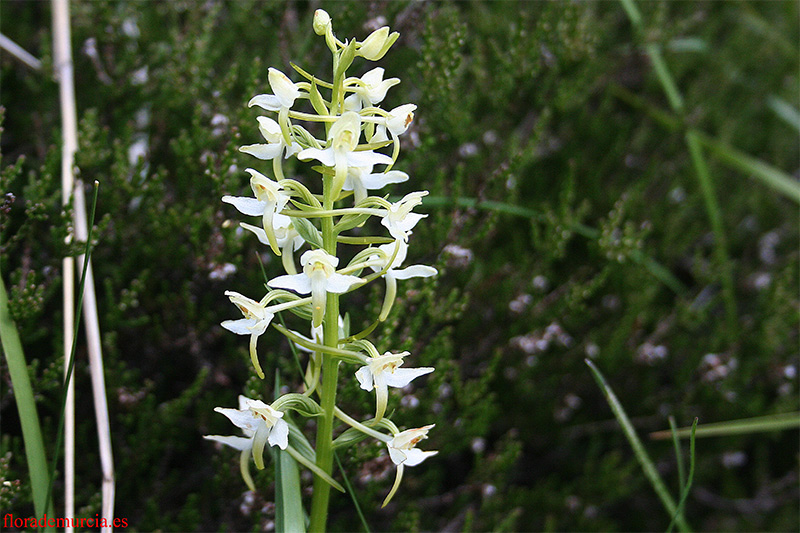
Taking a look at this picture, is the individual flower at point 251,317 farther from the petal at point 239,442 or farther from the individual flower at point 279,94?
the individual flower at point 279,94

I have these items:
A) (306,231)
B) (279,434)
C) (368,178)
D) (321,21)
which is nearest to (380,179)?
(368,178)

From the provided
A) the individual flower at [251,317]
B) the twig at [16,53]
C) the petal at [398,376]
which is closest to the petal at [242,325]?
the individual flower at [251,317]

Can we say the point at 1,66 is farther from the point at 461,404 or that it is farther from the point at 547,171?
the point at 547,171

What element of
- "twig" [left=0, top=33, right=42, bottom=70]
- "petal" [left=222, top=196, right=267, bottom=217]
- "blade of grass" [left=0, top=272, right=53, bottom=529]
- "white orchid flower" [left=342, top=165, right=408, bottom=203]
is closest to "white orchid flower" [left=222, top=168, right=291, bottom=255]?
"petal" [left=222, top=196, right=267, bottom=217]

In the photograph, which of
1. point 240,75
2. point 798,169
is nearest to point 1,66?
point 240,75

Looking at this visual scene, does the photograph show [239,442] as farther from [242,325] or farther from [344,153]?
[344,153]
